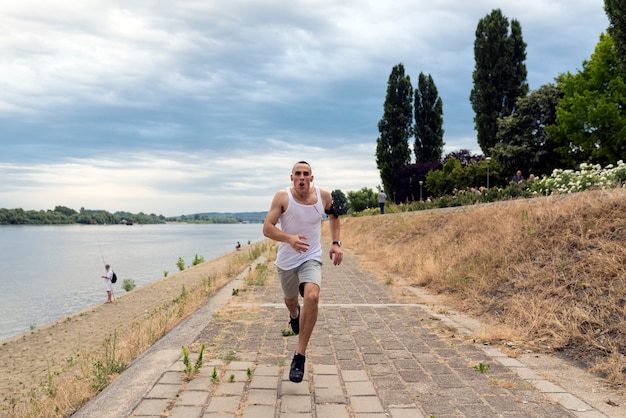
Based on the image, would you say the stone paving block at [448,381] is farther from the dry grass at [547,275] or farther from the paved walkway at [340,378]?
the dry grass at [547,275]

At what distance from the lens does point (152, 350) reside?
5.27 m

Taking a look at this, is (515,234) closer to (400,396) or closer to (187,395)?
(400,396)

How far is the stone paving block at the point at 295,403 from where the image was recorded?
3545 mm

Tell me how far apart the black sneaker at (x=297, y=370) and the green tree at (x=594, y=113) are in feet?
108

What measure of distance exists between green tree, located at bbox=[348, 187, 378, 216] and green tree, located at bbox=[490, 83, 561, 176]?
3570cm

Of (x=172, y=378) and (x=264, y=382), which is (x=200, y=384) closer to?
(x=172, y=378)

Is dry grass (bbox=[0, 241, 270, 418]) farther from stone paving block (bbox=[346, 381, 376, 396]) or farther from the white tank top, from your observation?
stone paving block (bbox=[346, 381, 376, 396])

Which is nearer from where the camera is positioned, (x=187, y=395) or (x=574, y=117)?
(x=187, y=395)

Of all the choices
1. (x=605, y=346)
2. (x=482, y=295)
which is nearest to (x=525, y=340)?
(x=605, y=346)

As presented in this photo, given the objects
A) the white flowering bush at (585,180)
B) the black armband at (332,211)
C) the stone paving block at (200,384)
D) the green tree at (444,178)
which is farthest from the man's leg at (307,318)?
the green tree at (444,178)

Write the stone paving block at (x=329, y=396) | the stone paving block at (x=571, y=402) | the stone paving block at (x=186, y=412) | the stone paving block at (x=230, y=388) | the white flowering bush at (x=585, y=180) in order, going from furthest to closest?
1. the white flowering bush at (x=585, y=180)
2. the stone paving block at (x=230, y=388)
3. the stone paving block at (x=329, y=396)
4. the stone paving block at (x=571, y=402)
5. the stone paving block at (x=186, y=412)

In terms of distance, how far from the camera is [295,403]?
3670mm

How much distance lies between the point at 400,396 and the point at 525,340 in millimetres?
2469

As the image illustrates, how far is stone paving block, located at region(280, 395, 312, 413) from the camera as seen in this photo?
3.54 metres
